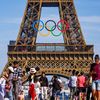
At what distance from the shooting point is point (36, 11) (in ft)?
220

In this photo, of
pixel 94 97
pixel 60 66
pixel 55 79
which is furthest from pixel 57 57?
pixel 94 97

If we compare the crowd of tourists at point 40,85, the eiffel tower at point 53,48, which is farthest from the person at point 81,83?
the eiffel tower at point 53,48

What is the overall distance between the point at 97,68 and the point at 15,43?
48935mm

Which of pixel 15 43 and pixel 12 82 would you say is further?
pixel 15 43

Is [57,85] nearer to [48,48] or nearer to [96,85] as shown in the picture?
[96,85]

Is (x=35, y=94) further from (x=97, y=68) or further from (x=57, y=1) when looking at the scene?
(x=57, y=1)

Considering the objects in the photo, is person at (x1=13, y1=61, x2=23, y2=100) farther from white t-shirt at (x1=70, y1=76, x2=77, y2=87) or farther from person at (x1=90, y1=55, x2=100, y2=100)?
white t-shirt at (x1=70, y1=76, x2=77, y2=87)

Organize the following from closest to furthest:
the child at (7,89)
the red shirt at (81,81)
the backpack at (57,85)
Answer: the child at (7,89) < the backpack at (57,85) < the red shirt at (81,81)

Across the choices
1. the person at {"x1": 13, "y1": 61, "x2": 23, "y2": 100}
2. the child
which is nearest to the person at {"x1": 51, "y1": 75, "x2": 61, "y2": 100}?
the person at {"x1": 13, "y1": 61, "x2": 23, "y2": 100}

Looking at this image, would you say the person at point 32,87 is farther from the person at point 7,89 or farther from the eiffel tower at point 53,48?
the eiffel tower at point 53,48

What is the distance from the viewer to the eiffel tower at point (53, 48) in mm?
63281

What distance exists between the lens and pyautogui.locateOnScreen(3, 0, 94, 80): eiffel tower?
6328 cm

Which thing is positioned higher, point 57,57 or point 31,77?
point 57,57

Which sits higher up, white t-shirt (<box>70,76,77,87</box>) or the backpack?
white t-shirt (<box>70,76,77,87</box>)
